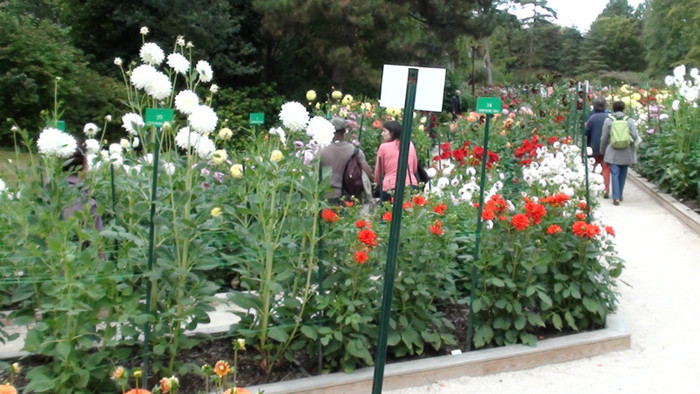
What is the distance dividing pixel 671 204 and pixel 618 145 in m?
1.08

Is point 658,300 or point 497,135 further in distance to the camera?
point 497,135

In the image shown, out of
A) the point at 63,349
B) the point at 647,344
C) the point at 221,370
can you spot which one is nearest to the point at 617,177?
the point at 647,344

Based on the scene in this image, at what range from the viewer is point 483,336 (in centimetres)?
425

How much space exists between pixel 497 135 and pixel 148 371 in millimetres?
6598

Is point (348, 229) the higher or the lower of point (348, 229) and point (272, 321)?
the higher

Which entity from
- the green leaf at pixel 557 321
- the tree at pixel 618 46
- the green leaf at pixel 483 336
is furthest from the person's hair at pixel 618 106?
the tree at pixel 618 46

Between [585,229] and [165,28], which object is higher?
[165,28]

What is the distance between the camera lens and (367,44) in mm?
22156

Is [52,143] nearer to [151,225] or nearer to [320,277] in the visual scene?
[151,225]

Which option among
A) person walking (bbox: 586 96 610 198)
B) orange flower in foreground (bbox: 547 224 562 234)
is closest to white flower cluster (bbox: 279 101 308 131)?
orange flower in foreground (bbox: 547 224 562 234)

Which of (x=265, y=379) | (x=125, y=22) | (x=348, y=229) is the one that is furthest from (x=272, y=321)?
(x=125, y=22)

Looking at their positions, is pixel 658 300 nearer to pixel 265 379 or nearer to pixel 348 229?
pixel 348 229

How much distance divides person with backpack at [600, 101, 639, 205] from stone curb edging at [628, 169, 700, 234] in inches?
23.2

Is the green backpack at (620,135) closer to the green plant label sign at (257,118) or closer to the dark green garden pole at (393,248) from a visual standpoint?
the green plant label sign at (257,118)
